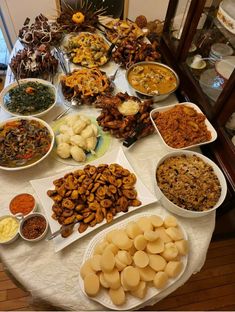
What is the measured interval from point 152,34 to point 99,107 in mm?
1008

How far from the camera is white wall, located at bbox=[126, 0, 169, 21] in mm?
2588

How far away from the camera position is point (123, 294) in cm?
76

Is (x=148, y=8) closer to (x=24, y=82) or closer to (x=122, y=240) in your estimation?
(x=24, y=82)

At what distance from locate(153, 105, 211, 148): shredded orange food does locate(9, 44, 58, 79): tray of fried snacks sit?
724 mm

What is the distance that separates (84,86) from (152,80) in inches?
16.0

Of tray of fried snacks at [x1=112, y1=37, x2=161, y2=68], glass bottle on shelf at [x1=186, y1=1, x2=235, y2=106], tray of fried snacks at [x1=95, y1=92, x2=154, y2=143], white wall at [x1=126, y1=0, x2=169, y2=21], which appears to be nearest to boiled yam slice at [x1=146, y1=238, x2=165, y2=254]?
tray of fried snacks at [x1=95, y1=92, x2=154, y2=143]

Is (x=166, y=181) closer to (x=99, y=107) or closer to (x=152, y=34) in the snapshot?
(x=99, y=107)

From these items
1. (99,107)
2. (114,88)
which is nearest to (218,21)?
(114,88)

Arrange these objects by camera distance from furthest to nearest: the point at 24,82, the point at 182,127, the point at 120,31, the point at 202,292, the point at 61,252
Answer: the point at 120,31 → the point at 202,292 → the point at 24,82 → the point at 182,127 → the point at 61,252

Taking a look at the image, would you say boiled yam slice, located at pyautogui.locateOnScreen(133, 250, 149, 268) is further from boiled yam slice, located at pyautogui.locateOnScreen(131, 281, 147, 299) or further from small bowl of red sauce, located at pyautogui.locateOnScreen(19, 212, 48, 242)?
small bowl of red sauce, located at pyautogui.locateOnScreen(19, 212, 48, 242)

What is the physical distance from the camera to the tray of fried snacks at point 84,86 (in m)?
1.31

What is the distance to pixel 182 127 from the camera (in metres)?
1.15

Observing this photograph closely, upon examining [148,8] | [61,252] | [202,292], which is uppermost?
[61,252]

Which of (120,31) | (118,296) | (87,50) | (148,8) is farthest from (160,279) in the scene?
(148,8)
